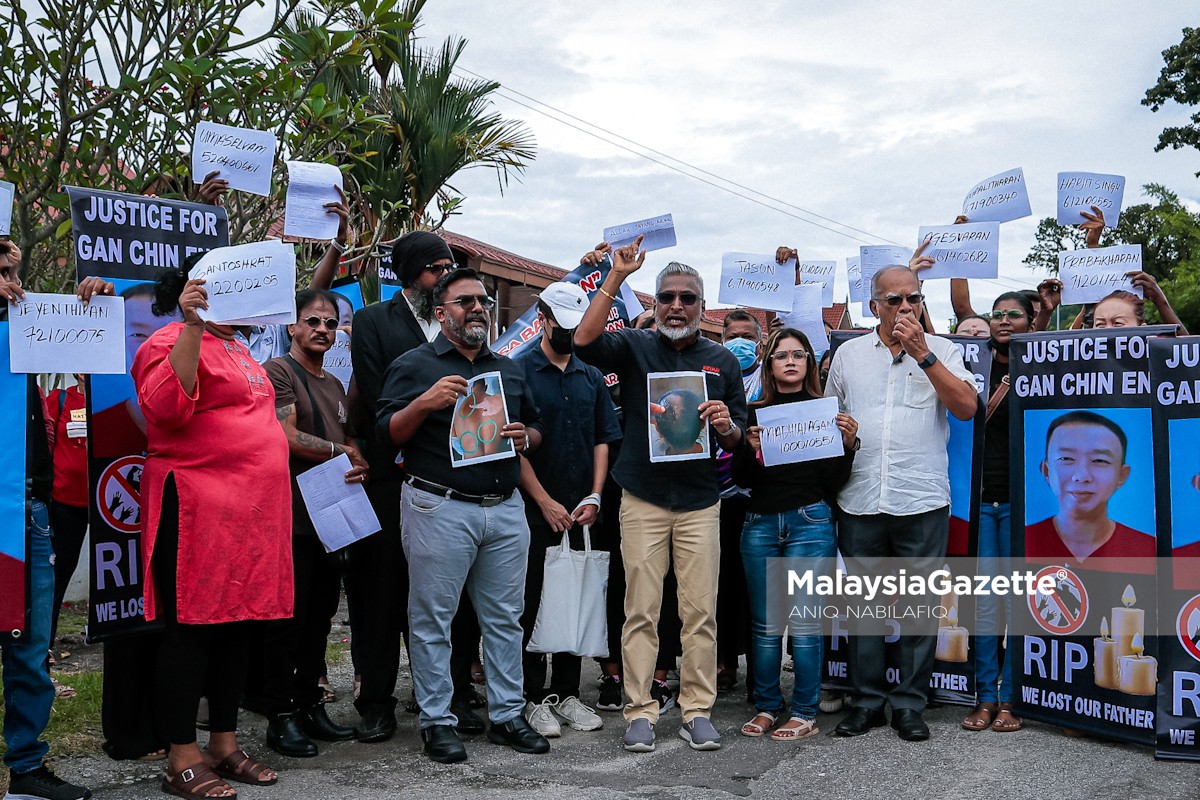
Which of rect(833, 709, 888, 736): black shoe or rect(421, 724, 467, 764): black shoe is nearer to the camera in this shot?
rect(421, 724, 467, 764): black shoe

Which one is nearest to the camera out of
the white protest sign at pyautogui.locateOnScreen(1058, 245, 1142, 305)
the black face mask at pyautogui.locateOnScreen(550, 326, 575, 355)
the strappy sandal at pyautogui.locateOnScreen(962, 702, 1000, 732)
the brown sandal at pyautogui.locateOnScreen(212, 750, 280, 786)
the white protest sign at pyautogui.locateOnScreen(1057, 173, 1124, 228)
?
the brown sandal at pyautogui.locateOnScreen(212, 750, 280, 786)

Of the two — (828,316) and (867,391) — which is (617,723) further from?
(828,316)

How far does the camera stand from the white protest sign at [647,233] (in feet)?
19.3

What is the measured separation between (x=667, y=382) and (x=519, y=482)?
0.87 meters

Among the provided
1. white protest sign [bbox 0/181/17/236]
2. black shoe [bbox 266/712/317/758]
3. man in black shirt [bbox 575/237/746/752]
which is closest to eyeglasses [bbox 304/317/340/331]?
man in black shirt [bbox 575/237/746/752]

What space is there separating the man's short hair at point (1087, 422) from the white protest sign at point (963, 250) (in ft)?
4.22

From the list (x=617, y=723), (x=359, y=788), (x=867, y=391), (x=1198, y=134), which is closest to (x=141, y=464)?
(x=359, y=788)

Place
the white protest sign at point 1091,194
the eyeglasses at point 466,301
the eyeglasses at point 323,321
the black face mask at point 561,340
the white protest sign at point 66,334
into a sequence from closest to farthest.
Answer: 1. the white protest sign at point 66,334
2. the eyeglasses at point 466,301
3. the eyeglasses at point 323,321
4. the black face mask at point 561,340
5. the white protest sign at point 1091,194

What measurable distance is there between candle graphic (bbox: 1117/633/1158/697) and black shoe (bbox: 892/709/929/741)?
36.5 inches

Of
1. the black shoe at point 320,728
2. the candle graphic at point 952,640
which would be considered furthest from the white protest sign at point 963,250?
the black shoe at point 320,728

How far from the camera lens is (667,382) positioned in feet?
17.8

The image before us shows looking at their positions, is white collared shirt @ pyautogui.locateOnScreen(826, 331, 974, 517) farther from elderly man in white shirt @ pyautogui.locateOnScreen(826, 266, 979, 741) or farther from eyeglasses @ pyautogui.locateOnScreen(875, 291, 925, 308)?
eyeglasses @ pyautogui.locateOnScreen(875, 291, 925, 308)

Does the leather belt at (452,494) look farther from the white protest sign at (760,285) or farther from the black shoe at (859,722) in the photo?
the white protest sign at (760,285)

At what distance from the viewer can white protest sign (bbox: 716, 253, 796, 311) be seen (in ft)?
22.1
